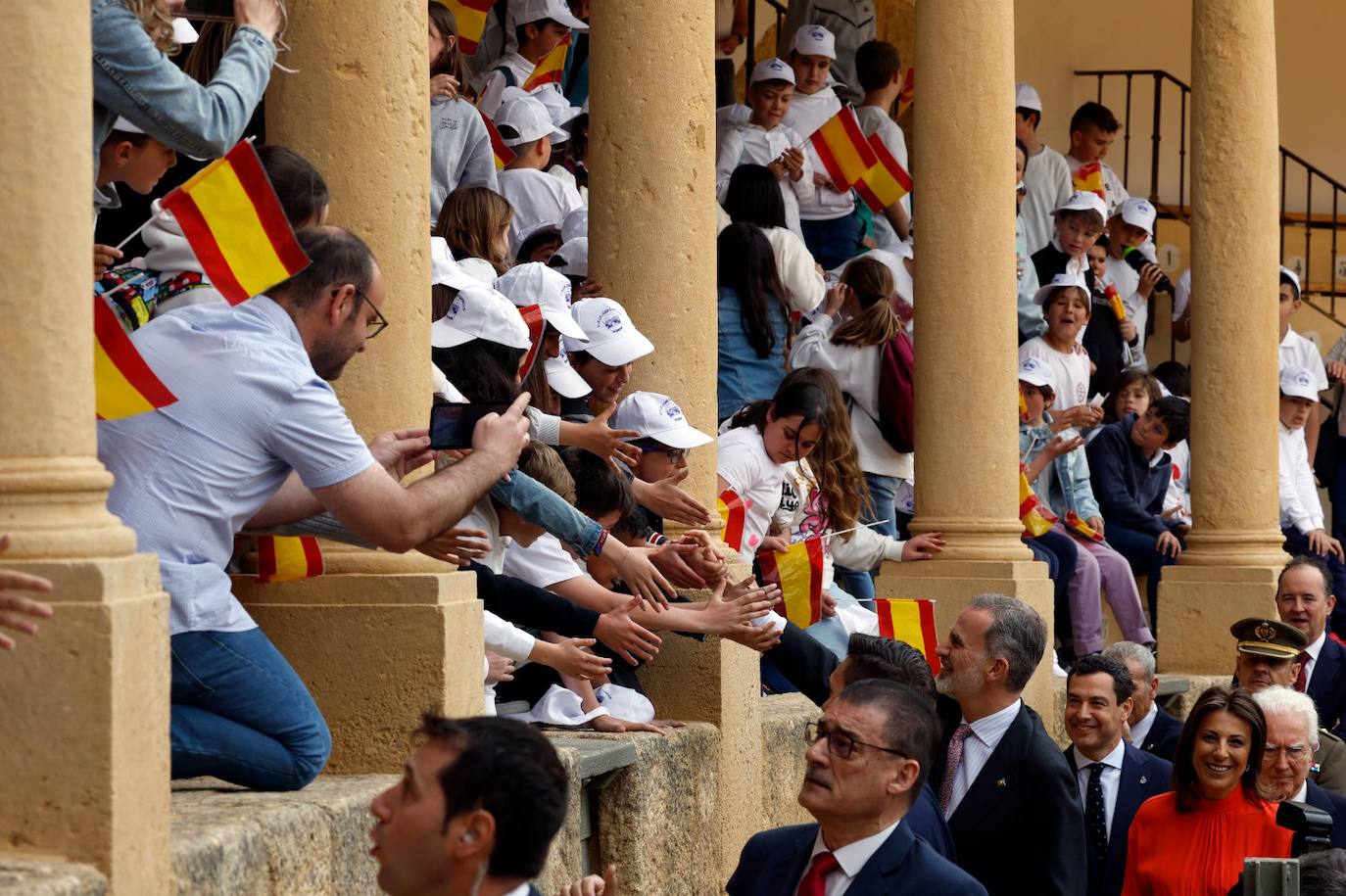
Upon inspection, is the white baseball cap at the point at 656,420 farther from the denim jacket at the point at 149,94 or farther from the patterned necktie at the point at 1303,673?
the patterned necktie at the point at 1303,673

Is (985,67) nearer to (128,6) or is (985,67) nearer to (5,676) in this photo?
(128,6)

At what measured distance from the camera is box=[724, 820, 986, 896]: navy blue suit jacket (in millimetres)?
4523

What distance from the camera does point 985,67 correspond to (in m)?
9.99

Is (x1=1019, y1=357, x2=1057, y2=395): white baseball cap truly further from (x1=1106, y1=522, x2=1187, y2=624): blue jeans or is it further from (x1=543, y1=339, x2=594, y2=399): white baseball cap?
(x1=543, y1=339, x2=594, y2=399): white baseball cap

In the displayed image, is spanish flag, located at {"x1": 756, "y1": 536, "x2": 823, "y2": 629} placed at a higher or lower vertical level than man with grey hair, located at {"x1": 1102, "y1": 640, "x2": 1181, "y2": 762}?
higher

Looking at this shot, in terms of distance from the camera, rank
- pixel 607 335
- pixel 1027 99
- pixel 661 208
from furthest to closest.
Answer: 1. pixel 1027 99
2. pixel 661 208
3. pixel 607 335

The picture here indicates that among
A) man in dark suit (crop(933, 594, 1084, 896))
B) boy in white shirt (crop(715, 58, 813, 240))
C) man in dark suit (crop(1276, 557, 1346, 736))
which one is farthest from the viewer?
boy in white shirt (crop(715, 58, 813, 240))

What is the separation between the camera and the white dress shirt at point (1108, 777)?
7539 mm

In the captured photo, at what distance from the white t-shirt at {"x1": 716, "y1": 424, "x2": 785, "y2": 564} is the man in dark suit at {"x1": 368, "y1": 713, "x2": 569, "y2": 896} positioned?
5104 mm

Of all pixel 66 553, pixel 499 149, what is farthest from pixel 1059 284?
pixel 66 553

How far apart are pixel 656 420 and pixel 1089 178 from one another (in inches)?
338

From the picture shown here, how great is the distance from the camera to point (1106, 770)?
24.9 ft

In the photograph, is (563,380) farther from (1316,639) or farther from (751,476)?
(1316,639)

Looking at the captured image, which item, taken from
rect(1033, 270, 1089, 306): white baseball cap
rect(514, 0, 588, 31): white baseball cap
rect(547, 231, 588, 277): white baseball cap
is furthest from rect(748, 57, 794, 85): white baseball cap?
rect(547, 231, 588, 277): white baseball cap
